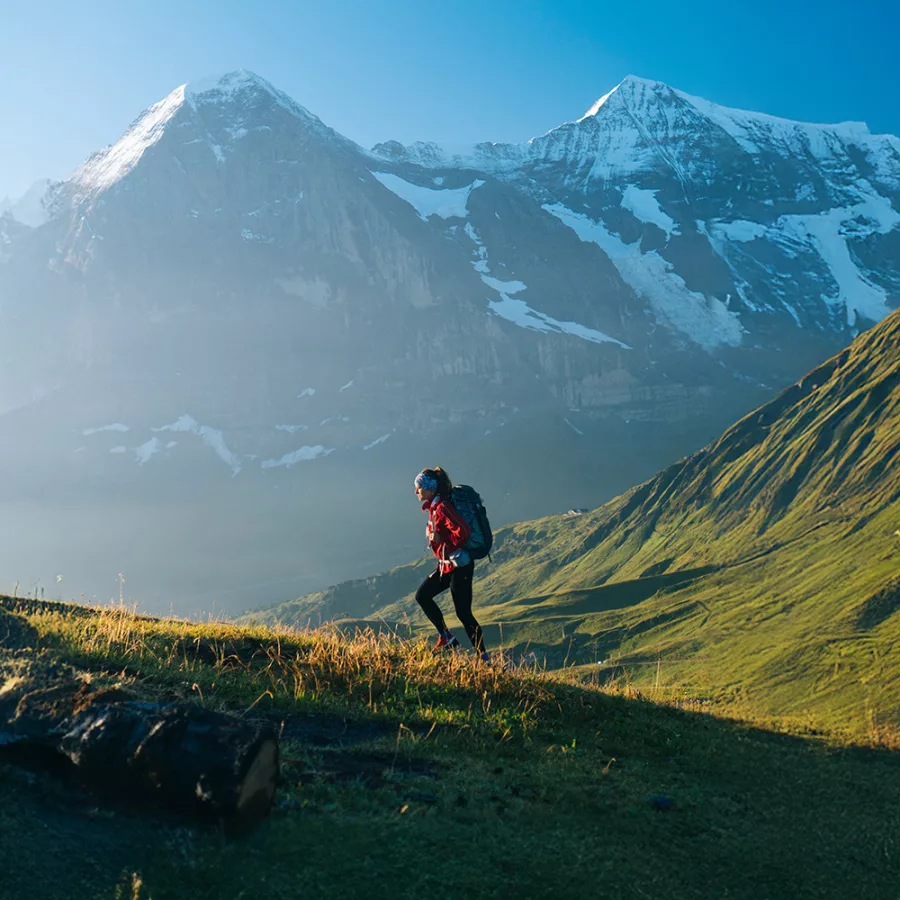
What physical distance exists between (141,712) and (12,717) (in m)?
1.58

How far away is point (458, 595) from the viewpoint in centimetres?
1647

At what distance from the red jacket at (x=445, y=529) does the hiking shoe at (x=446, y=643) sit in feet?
4.19

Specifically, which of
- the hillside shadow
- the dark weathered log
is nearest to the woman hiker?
the dark weathered log

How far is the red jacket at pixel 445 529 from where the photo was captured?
53.3ft

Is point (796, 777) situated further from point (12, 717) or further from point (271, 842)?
point (12, 717)

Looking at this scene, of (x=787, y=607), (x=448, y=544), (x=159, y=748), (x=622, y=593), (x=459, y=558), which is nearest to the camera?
(x=159, y=748)

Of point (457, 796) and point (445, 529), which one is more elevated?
point (445, 529)

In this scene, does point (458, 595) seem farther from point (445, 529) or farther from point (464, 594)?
point (445, 529)

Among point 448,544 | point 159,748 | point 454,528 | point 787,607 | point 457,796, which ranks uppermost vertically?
point 454,528

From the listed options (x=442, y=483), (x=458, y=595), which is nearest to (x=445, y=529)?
(x=442, y=483)

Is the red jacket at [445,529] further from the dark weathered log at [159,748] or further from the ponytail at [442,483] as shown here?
the dark weathered log at [159,748]

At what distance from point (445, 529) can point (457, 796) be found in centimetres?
768

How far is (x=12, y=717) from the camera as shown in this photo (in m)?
8.81

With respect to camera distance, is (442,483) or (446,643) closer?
(446,643)
